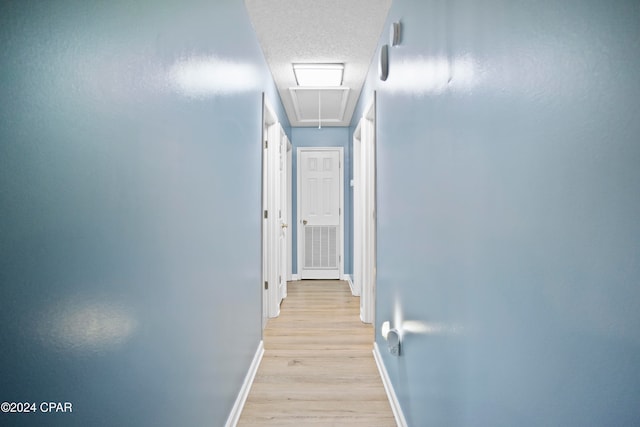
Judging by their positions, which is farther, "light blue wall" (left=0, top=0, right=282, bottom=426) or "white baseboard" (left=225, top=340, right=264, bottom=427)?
"white baseboard" (left=225, top=340, right=264, bottom=427)

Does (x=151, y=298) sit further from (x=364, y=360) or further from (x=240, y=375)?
(x=364, y=360)

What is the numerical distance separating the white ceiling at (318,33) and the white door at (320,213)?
5.73 ft

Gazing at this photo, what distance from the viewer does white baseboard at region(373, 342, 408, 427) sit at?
197cm

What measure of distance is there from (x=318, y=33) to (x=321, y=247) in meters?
3.59

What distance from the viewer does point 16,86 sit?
61 cm

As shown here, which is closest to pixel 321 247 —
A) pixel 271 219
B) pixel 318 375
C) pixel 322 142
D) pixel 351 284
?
pixel 351 284

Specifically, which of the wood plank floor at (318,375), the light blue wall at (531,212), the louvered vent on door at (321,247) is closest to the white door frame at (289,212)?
the louvered vent on door at (321,247)

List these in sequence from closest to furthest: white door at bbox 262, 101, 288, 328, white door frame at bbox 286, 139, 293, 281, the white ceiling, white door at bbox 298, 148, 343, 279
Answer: the white ceiling → white door at bbox 262, 101, 288, 328 → white door frame at bbox 286, 139, 293, 281 → white door at bbox 298, 148, 343, 279

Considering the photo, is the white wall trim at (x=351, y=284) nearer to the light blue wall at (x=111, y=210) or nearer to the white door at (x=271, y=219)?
the white door at (x=271, y=219)

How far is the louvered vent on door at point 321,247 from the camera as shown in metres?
5.84

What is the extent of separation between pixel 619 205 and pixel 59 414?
100 centimetres

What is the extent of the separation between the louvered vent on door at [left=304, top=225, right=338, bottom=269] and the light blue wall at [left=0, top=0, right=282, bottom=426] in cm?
412

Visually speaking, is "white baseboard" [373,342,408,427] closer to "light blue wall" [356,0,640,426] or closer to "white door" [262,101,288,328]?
"light blue wall" [356,0,640,426]

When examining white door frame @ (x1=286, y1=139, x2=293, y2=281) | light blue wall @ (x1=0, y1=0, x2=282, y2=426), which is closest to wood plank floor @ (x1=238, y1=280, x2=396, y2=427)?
light blue wall @ (x1=0, y1=0, x2=282, y2=426)
